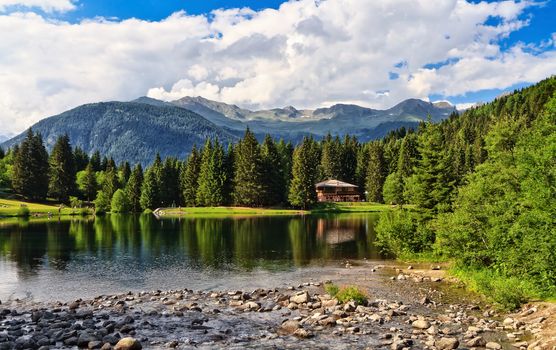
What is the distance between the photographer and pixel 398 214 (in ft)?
158

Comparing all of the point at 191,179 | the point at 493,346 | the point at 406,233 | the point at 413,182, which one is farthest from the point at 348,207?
the point at 493,346

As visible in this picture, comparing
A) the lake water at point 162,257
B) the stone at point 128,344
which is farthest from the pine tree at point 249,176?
the stone at point 128,344

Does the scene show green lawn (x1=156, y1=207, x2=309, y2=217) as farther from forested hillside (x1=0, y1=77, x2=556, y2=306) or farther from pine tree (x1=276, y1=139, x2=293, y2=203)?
pine tree (x1=276, y1=139, x2=293, y2=203)

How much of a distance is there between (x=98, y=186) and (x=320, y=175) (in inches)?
3027

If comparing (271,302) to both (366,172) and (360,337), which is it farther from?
(366,172)

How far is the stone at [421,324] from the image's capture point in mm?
23578

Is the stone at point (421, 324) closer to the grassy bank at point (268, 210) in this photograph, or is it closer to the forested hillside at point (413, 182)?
the forested hillside at point (413, 182)

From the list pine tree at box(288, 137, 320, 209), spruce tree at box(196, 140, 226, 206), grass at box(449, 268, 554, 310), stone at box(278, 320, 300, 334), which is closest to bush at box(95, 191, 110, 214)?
spruce tree at box(196, 140, 226, 206)

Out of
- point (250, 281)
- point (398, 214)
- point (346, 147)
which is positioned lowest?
point (250, 281)

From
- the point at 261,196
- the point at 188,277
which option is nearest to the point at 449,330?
the point at 188,277

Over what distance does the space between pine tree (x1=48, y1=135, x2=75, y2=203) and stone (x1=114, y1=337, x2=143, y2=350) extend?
13484 centimetres

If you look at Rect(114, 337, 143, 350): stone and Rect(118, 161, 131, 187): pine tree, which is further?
Rect(118, 161, 131, 187): pine tree

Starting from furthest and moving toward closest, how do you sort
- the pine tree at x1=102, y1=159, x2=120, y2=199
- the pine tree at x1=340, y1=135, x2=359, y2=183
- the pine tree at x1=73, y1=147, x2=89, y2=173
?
the pine tree at x1=73, y1=147, x2=89, y2=173 → the pine tree at x1=340, y1=135, x2=359, y2=183 → the pine tree at x1=102, y1=159, x2=120, y2=199

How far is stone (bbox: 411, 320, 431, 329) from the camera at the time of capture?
23.6m
